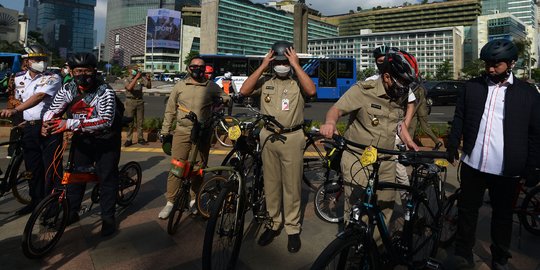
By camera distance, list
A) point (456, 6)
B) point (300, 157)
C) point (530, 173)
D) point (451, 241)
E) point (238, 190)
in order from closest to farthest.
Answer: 1. point (530, 173)
2. point (238, 190)
3. point (300, 157)
4. point (451, 241)
5. point (456, 6)

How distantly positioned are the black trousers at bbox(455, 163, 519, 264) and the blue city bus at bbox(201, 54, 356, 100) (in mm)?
19643

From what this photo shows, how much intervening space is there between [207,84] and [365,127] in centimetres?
207

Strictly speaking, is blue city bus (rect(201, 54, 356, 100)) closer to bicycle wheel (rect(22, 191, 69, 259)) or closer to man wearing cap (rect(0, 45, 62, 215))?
man wearing cap (rect(0, 45, 62, 215))

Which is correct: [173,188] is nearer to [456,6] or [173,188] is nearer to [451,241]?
[451,241]

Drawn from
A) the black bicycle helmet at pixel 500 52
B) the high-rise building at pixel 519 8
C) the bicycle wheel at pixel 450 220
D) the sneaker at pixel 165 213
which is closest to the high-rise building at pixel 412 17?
the high-rise building at pixel 519 8

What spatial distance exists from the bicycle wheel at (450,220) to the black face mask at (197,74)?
2772 mm

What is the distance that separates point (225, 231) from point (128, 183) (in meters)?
2.25

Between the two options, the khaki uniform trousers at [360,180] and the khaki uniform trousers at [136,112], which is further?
the khaki uniform trousers at [136,112]

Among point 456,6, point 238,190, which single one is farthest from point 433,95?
point 456,6

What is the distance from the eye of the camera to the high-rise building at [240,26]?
10094 centimetres

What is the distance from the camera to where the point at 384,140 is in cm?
280

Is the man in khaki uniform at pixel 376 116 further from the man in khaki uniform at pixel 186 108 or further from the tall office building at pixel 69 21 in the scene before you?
the tall office building at pixel 69 21

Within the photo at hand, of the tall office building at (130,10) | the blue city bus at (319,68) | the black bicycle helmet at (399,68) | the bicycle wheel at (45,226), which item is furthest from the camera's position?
the tall office building at (130,10)

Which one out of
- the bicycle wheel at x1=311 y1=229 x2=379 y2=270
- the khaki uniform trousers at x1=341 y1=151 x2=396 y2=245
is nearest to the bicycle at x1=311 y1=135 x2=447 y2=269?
the bicycle wheel at x1=311 y1=229 x2=379 y2=270
